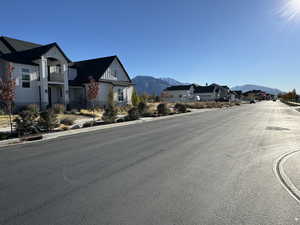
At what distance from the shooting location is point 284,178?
479 cm

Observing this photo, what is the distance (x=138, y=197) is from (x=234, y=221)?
1738mm

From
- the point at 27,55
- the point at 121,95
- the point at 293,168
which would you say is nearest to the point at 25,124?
the point at 293,168

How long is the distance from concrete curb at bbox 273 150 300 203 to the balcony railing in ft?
80.1

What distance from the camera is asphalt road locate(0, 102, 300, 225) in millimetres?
3253

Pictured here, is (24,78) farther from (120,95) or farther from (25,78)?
(120,95)

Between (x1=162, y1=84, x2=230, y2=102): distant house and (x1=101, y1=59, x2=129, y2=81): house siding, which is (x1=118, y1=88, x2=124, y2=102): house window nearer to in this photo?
(x1=101, y1=59, x2=129, y2=81): house siding

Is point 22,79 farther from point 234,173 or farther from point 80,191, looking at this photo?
point 234,173

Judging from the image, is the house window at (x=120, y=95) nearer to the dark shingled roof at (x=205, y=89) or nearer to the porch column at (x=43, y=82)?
the porch column at (x=43, y=82)

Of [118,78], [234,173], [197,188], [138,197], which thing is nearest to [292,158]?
[234,173]

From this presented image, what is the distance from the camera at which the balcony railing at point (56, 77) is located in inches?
944

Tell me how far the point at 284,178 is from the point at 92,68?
28.9 m

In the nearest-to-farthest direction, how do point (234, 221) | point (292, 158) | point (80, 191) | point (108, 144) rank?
point (234, 221), point (80, 191), point (292, 158), point (108, 144)

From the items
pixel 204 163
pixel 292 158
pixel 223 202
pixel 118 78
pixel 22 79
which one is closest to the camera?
pixel 223 202

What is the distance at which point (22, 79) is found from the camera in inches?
827
